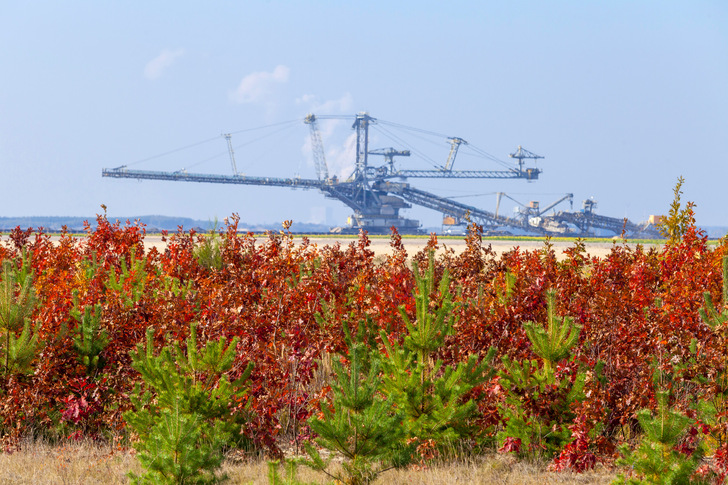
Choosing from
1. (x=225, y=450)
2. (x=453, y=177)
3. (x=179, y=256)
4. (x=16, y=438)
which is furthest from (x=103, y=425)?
(x=453, y=177)

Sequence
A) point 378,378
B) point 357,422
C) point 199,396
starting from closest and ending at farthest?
1. point 357,422
2. point 378,378
3. point 199,396

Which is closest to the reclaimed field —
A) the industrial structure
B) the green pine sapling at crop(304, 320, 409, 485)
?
the green pine sapling at crop(304, 320, 409, 485)

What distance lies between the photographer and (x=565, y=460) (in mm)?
5770

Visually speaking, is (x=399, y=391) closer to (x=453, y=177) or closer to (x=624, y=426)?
(x=624, y=426)

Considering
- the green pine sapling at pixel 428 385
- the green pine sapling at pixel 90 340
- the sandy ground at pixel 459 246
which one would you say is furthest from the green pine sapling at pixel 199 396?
the sandy ground at pixel 459 246

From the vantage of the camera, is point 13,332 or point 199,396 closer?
point 199,396

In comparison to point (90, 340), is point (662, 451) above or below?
below

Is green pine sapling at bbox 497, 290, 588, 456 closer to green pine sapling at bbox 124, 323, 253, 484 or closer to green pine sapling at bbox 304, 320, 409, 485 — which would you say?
green pine sapling at bbox 304, 320, 409, 485

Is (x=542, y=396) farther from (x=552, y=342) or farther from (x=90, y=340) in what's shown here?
(x=90, y=340)

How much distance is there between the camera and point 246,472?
593 centimetres

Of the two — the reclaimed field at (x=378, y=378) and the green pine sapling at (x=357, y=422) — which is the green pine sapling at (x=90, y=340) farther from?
the green pine sapling at (x=357, y=422)

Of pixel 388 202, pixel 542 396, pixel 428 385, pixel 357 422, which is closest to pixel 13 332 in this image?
pixel 357 422

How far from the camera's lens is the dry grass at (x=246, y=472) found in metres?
5.68

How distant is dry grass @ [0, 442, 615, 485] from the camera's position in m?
5.68
